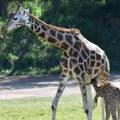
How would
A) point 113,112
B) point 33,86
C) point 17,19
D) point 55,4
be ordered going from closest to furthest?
point 113,112, point 17,19, point 33,86, point 55,4

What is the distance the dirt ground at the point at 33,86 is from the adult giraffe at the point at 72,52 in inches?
292

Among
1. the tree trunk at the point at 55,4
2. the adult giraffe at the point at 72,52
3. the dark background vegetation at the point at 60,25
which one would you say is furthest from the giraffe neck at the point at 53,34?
the tree trunk at the point at 55,4

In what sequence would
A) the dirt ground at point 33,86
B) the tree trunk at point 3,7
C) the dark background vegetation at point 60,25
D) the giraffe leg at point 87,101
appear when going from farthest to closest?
the tree trunk at point 3,7
the dark background vegetation at point 60,25
the dirt ground at point 33,86
the giraffe leg at point 87,101

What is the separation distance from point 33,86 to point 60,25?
6263mm

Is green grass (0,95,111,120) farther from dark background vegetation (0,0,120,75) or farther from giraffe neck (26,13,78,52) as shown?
dark background vegetation (0,0,120,75)

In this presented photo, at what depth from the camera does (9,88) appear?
72.9 ft

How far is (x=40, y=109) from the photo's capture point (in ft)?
51.5

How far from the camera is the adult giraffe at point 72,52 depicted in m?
12.1

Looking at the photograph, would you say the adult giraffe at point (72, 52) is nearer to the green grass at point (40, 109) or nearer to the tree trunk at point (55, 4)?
the green grass at point (40, 109)

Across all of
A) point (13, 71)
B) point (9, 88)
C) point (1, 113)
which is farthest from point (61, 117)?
point (13, 71)

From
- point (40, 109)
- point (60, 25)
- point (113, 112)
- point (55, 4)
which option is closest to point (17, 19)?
point (113, 112)

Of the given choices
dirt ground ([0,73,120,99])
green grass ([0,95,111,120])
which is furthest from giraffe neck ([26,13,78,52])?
dirt ground ([0,73,120,99])

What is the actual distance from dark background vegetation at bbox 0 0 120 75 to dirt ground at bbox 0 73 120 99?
5.62ft

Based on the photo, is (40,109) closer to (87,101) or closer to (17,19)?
(87,101)
